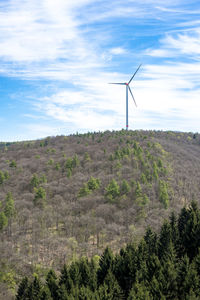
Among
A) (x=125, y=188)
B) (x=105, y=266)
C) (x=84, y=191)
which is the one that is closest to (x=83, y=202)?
(x=84, y=191)

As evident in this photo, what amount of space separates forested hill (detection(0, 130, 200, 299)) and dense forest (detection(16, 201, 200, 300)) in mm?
16486

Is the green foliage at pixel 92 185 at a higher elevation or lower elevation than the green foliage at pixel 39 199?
higher

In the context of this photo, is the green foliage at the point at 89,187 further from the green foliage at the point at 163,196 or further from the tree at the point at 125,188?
the green foliage at the point at 163,196

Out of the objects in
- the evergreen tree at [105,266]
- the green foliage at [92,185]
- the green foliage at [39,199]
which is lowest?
the evergreen tree at [105,266]

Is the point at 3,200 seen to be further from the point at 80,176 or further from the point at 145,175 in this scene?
the point at 145,175

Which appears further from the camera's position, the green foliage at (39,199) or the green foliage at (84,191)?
the green foliage at (84,191)

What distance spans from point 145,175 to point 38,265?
60.3 metres

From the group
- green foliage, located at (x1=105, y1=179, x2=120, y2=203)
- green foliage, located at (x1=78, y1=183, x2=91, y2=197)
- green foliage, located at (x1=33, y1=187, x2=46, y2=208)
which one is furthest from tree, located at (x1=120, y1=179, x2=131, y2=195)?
green foliage, located at (x1=33, y1=187, x2=46, y2=208)

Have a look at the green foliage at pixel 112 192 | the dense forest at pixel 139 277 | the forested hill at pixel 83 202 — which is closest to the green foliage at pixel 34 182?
the forested hill at pixel 83 202

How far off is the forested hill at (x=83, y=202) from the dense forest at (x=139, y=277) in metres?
16.5

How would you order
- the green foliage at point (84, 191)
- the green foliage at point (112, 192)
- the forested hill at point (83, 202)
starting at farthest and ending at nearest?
the green foliage at point (84, 191), the green foliage at point (112, 192), the forested hill at point (83, 202)

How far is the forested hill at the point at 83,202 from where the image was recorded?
68938 mm

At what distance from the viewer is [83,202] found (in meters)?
94.6

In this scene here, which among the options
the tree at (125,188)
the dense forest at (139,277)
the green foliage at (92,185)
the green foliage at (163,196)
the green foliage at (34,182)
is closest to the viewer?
the dense forest at (139,277)
